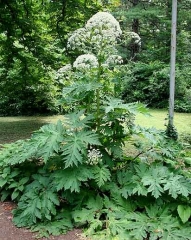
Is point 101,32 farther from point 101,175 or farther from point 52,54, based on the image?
point 52,54

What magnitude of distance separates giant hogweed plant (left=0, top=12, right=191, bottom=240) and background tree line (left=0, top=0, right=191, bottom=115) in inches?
28.0

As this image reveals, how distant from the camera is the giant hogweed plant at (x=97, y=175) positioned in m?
3.41

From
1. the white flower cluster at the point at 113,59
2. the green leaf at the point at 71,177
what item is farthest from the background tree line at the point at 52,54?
the green leaf at the point at 71,177

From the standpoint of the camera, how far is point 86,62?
4.02 m

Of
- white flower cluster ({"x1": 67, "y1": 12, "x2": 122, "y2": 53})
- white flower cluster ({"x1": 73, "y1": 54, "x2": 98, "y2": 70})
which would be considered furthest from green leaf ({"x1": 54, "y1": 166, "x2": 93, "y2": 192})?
white flower cluster ({"x1": 67, "y1": 12, "x2": 122, "y2": 53})

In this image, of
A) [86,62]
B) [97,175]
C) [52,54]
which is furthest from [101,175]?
[52,54]

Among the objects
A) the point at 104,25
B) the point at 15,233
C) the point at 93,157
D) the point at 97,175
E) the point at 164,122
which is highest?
the point at 104,25

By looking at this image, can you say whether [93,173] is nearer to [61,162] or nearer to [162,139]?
[61,162]

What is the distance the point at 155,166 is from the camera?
12.6 ft

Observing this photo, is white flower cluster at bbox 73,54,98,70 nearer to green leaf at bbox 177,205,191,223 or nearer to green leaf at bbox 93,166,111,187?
green leaf at bbox 93,166,111,187

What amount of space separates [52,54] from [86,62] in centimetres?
552

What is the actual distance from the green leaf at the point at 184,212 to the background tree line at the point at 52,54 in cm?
204

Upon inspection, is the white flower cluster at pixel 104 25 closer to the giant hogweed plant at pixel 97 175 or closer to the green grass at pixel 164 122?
the giant hogweed plant at pixel 97 175

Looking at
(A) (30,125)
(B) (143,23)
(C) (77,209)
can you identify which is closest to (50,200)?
(C) (77,209)
